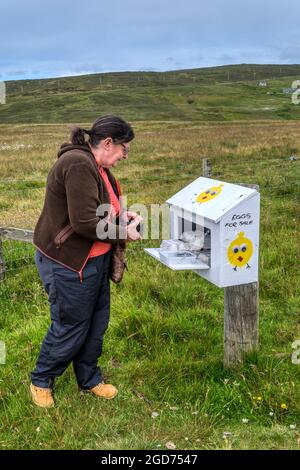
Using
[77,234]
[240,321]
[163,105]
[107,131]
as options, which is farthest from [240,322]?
[163,105]

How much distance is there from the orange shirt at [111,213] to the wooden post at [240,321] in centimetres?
102

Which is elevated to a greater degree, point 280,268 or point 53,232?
point 53,232

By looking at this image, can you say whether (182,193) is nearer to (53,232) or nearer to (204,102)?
(53,232)

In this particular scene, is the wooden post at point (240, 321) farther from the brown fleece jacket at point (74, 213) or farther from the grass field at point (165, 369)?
the brown fleece jacket at point (74, 213)

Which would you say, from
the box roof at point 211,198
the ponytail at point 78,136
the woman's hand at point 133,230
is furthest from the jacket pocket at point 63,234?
the box roof at point 211,198

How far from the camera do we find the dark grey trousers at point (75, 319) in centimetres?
345

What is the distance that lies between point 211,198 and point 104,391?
1.69 meters

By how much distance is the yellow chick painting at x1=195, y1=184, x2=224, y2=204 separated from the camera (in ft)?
12.4

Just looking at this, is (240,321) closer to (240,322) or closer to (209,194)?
(240,322)

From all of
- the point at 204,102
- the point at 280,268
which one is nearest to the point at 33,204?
the point at 280,268

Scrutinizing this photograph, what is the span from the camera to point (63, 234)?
11.1ft
